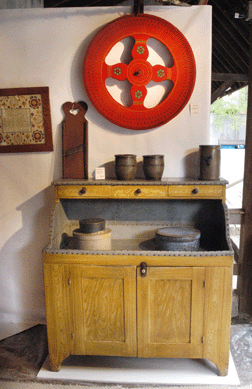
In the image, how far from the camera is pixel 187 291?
1.93 m

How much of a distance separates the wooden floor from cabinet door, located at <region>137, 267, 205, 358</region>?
43 cm

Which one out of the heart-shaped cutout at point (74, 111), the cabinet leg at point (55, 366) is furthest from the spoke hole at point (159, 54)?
Answer: the cabinet leg at point (55, 366)

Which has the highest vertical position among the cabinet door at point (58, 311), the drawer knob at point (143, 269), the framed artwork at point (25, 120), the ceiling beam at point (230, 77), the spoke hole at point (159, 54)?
the ceiling beam at point (230, 77)

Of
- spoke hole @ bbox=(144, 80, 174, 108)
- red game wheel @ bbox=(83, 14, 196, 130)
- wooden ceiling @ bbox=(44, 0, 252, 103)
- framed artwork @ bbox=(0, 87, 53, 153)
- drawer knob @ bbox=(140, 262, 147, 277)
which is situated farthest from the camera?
wooden ceiling @ bbox=(44, 0, 252, 103)

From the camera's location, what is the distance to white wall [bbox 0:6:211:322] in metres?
2.26

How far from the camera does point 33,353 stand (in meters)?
2.30

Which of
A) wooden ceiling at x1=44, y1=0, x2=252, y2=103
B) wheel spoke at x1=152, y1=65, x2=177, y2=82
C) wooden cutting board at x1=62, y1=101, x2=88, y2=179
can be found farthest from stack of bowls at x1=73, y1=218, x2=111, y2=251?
wooden ceiling at x1=44, y1=0, x2=252, y2=103

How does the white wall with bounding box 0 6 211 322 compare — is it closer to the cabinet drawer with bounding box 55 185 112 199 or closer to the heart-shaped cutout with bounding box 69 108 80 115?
the heart-shaped cutout with bounding box 69 108 80 115

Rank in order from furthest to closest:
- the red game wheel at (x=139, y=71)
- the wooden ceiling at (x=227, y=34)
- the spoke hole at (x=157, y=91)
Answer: the wooden ceiling at (x=227, y=34), the spoke hole at (x=157, y=91), the red game wheel at (x=139, y=71)

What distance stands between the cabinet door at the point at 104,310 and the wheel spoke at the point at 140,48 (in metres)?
1.47

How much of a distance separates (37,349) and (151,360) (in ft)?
2.80

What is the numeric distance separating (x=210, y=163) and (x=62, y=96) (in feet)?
3.96

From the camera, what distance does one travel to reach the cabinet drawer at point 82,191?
2.09m

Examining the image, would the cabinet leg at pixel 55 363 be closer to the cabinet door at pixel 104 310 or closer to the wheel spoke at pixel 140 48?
the cabinet door at pixel 104 310
